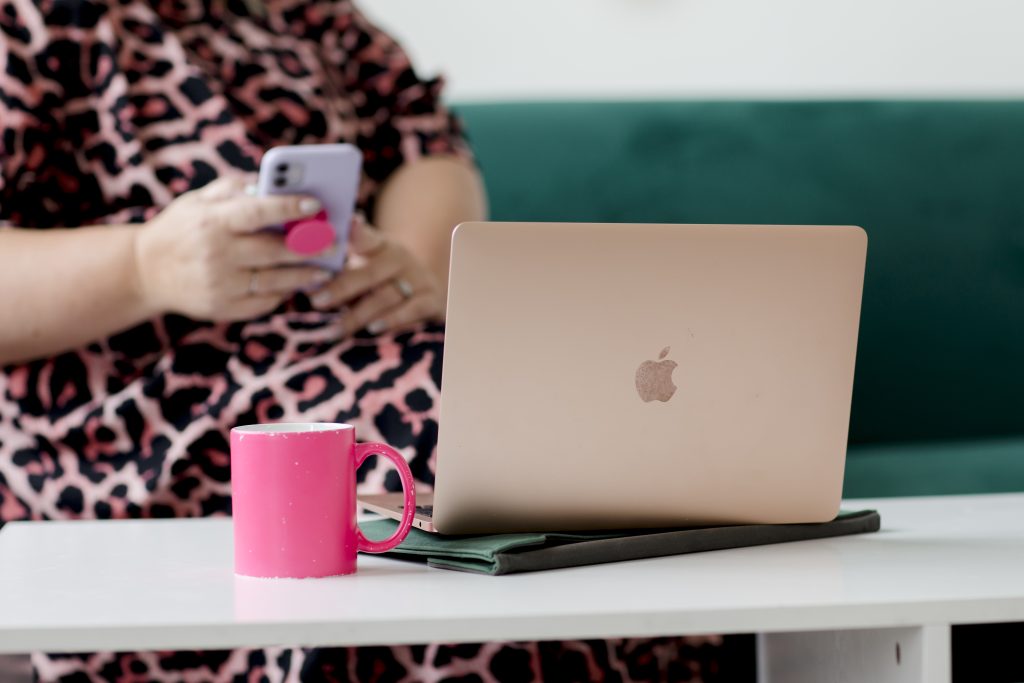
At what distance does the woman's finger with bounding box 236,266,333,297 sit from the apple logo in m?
0.50

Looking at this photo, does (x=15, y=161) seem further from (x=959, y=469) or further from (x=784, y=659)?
(x=959, y=469)

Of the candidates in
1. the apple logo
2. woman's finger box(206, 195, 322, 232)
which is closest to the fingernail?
woman's finger box(206, 195, 322, 232)

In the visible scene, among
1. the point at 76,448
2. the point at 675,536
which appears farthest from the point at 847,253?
the point at 76,448

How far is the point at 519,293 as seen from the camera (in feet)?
2.12

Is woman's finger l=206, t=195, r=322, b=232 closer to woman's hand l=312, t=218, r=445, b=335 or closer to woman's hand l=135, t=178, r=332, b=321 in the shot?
woman's hand l=135, t=178, r=332, b=321

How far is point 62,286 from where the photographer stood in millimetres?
1067

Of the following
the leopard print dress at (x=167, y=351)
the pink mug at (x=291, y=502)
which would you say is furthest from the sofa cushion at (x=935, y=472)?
the pink mug at (x=291, y=502)

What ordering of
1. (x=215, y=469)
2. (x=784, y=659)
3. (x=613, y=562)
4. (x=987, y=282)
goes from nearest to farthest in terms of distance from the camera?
(x=613, y=562), (x=784, y=659), (x=215, y=469), (x=987, y=282)

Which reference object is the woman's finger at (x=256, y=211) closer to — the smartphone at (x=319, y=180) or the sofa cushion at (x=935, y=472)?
the smartphone at (x=319, y=180)

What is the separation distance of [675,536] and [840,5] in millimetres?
1689

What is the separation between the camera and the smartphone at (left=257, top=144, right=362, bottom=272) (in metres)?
1.01

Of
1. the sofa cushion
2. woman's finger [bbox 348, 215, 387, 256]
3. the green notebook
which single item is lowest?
the sofa cushion

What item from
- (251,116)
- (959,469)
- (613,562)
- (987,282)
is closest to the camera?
(613,562)

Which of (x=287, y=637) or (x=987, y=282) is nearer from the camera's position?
(x=287, y=637)
